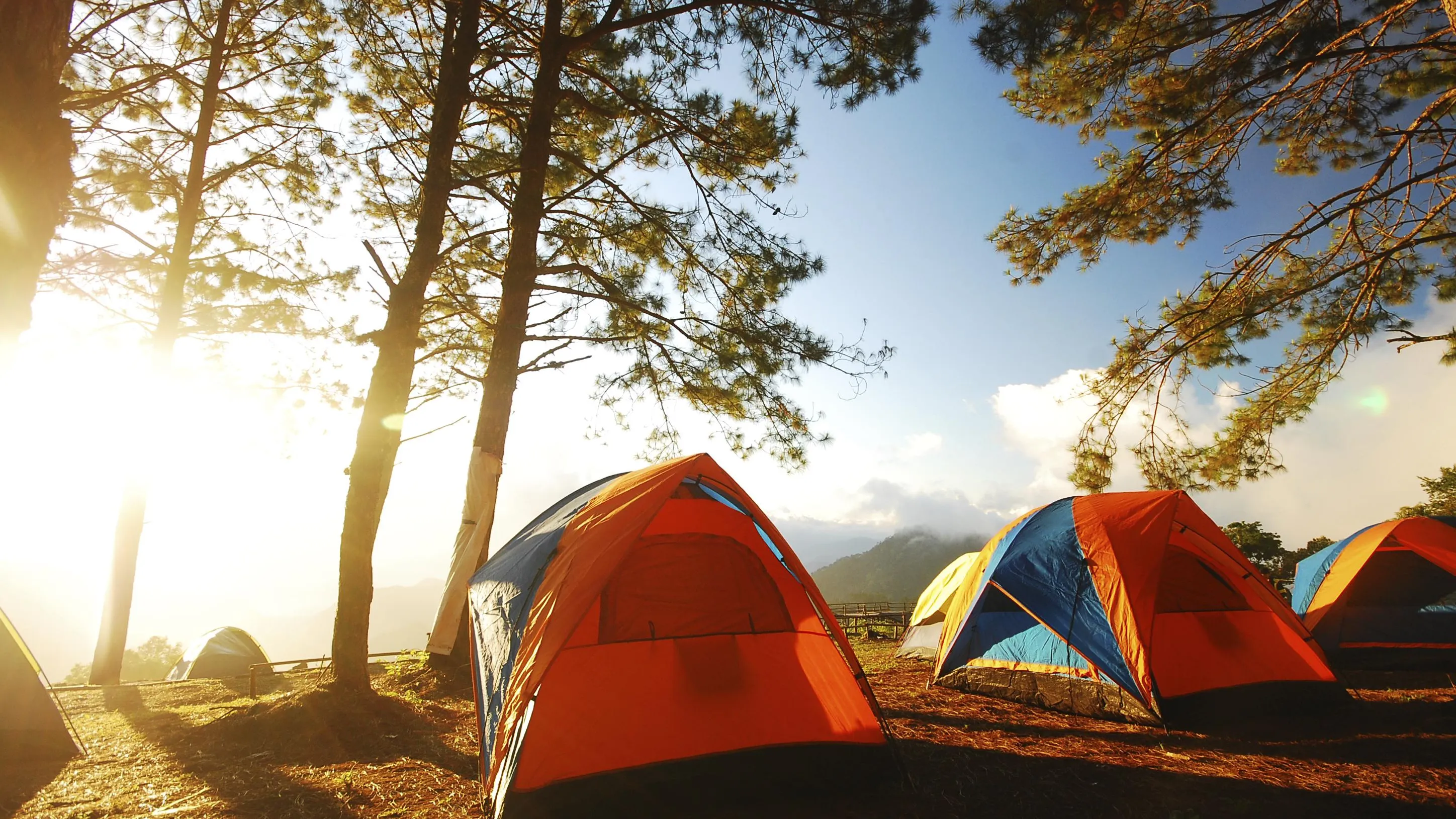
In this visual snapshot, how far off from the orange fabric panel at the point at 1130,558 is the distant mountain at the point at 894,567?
314 feet

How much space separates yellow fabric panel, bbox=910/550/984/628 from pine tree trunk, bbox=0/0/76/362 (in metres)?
8.55

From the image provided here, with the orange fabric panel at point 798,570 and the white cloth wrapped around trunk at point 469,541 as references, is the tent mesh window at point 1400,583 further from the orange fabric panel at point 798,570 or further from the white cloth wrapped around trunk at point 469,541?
the white cloth wrapped around trunk at point 469,541

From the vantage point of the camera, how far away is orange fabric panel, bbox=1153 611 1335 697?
4.66 metres

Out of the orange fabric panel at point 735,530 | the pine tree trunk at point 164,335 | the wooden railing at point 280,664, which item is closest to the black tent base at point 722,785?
the orange fabric panel at point 735,530

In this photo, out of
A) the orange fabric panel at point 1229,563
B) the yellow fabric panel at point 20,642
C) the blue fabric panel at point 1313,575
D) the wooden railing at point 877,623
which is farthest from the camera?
the wooden railing at point 877,623

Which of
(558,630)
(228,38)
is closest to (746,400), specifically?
(558,630)

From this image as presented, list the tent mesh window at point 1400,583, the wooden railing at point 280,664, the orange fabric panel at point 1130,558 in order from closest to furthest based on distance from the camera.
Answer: the orange fabric panel at point 1130,558 → the wooden railing at point 280,664 → the tent mesh window at point 1400,583

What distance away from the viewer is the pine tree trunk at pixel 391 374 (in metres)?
5.34

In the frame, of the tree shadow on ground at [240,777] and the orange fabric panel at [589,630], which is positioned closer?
the tree shadow on ground at [240,777]

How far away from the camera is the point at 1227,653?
483 cm

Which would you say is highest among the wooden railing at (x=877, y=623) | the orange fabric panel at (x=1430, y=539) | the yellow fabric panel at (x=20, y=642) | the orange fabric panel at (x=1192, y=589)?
the orange fabric panel at (x=1430, y=539)

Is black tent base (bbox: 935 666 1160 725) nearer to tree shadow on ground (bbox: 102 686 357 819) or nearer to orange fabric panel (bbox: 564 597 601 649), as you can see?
orange fabric panel (bbox: 564 597 601 649)

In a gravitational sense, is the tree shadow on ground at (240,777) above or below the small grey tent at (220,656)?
above

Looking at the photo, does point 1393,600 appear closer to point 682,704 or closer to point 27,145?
point 682,704
